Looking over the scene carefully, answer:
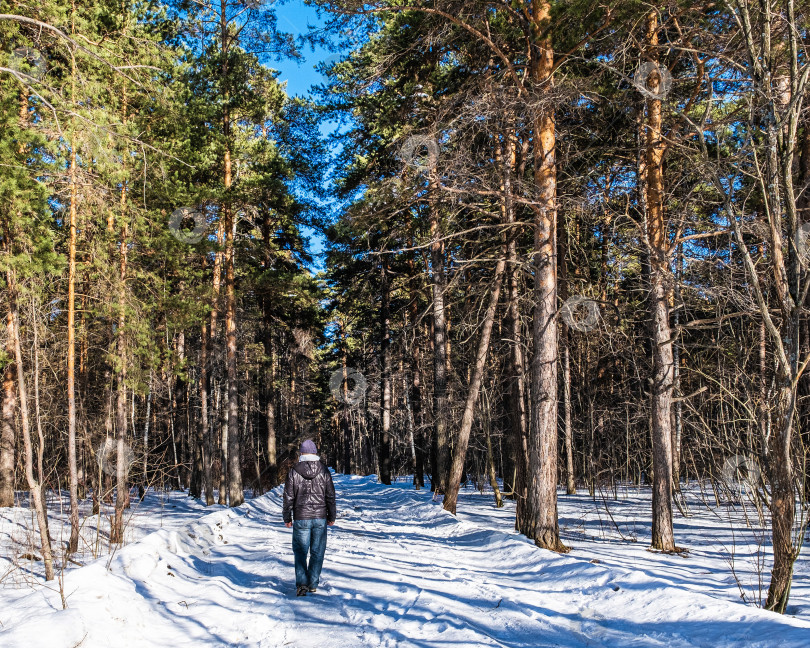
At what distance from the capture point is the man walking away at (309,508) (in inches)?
246

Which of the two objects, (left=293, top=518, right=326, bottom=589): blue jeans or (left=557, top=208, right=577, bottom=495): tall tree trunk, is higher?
(left=557, top=208, right=577, bottom=495): tall tree trunk

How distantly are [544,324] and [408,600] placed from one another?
14.6ft

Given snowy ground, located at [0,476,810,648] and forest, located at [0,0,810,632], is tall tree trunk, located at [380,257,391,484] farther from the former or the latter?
snowy ground, located at [0,476,810,648]

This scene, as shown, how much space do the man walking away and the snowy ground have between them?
0.36 m

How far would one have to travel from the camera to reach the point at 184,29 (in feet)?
52.7

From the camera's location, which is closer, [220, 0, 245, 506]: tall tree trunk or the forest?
the forest

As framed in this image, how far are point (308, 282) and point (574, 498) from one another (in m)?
11.8

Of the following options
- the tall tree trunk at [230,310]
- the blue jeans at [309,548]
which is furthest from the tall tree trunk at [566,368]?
the tall tree trunk at [230,310]

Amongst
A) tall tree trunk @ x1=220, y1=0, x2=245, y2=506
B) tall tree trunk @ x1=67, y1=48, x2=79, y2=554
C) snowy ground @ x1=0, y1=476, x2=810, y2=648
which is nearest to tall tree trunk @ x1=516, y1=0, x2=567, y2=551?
snowy ground @ x1=0, y1=476, x2=810, y2=648

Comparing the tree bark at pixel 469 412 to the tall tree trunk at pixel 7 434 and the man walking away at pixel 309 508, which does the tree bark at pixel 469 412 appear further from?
the tall tree trunk at pixel 7 434

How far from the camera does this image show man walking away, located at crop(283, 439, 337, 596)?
20.5 feet

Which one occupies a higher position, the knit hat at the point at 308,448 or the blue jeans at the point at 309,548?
the knit hat at the point at 308,448

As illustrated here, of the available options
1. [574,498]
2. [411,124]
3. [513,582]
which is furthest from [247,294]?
[513,582]

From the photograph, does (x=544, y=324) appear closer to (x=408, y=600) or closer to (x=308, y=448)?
(x=308, y=448)
